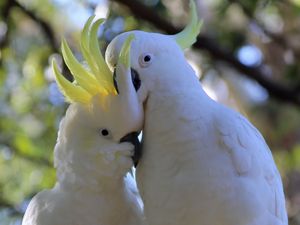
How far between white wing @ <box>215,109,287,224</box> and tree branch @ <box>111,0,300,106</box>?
1.48 meters

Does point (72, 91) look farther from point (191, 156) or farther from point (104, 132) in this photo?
point (191, 156)

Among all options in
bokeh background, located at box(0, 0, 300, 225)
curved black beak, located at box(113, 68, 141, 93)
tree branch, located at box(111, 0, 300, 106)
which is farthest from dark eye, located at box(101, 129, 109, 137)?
tree branch, located at box(111, 0, 300, 106)

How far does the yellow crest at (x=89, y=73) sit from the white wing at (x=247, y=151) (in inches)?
11.3

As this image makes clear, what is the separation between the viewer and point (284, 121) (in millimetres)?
4547

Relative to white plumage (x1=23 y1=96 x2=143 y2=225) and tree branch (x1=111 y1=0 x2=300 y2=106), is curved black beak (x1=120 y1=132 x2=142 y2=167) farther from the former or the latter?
tree branch (x1=111 y1=0 x2=300 y2=106)

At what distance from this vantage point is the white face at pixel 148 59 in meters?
1.60

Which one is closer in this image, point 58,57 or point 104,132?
point 104,132

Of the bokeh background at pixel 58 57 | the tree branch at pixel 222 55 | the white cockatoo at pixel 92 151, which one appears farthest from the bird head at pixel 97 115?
the tree branch at pixel 222 55

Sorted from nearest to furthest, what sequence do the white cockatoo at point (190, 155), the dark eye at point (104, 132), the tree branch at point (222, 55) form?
1. the white cockatoo at point (190, 155)
2. the dark eye at point (104, 132)
3. the tree branch at point (222, 55)

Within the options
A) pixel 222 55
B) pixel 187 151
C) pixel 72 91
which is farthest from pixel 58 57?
pixel 187 151

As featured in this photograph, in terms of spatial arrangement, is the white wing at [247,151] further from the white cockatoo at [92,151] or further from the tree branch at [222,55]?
the tree branch at [222,55]

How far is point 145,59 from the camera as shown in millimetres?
1607

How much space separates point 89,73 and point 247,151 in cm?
43

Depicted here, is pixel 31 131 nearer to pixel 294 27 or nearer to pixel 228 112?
pixel 294 27
